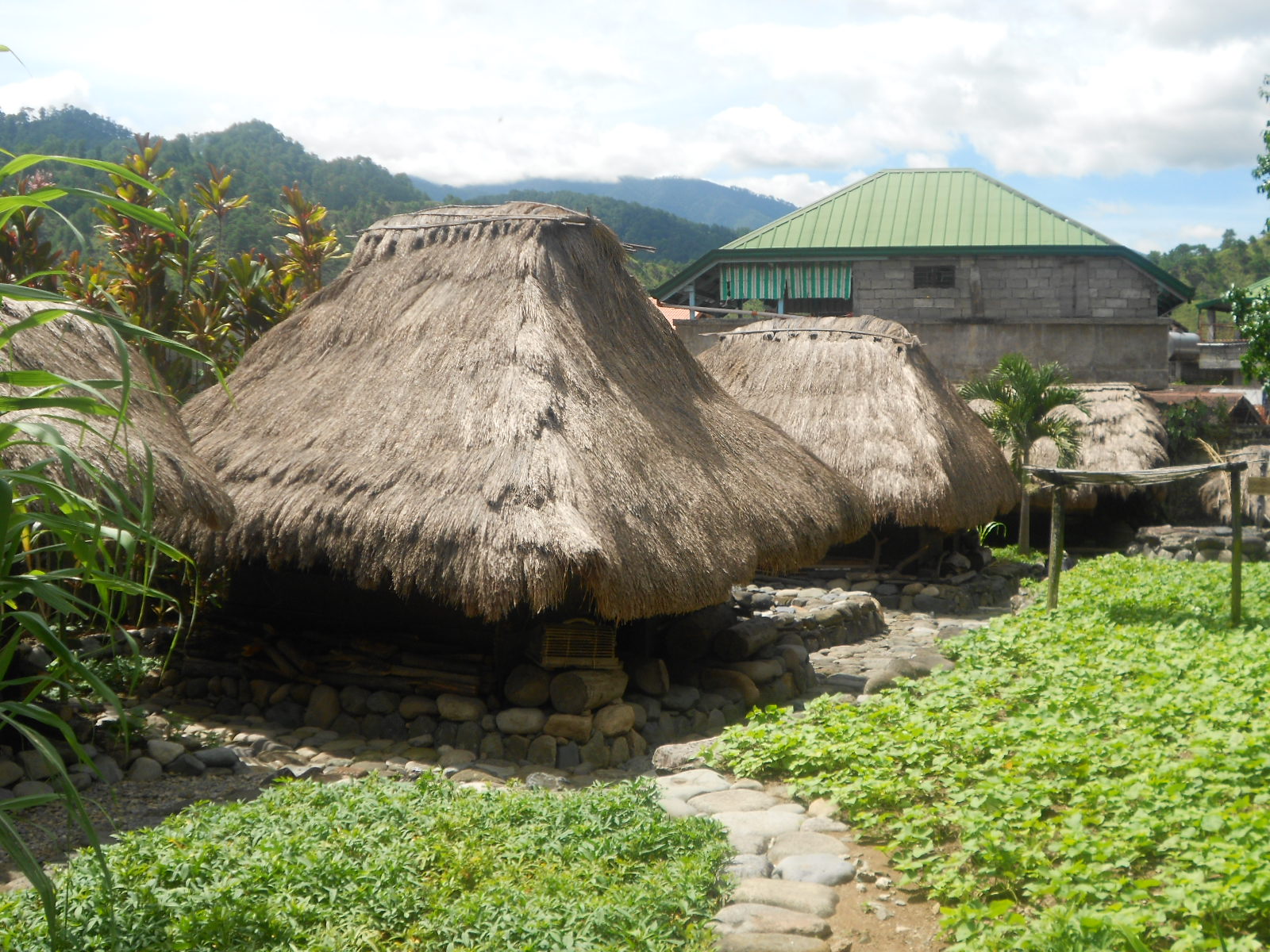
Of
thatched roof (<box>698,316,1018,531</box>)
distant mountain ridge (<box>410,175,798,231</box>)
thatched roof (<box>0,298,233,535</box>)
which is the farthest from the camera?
distant mountain ridge (<box>410,175,798,231</box>)

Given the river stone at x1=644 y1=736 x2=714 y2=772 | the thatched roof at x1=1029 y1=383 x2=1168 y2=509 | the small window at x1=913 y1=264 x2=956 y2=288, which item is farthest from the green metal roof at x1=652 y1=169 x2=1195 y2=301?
the river stone at x1=644 y1=736 x2=714 y2=772

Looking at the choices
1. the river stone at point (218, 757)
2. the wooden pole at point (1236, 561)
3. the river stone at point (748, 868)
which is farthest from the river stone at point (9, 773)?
the wooden pole at point (1236, 561)

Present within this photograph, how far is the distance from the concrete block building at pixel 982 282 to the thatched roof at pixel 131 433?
14.0 metres

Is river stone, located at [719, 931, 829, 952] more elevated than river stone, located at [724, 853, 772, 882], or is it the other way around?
river stone, located at [719, 931, 829, 952]

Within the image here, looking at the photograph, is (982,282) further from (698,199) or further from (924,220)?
(698,199)

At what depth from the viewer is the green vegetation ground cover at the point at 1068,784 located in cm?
331

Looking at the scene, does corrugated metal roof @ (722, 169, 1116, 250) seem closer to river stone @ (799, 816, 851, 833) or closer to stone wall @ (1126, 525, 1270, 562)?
stone wall @ (1126, 525, 1270, 562)

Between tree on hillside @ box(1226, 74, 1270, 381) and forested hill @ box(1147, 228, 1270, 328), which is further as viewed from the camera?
forested hill @ box(1147, 228, 1270, 328)

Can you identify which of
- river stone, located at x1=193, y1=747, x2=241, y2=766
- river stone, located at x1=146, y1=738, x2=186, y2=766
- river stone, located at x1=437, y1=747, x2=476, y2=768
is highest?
river stone, located at x1=146, y1=738, x2=186, y2=766

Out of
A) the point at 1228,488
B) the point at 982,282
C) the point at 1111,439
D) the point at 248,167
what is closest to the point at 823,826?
the point at 1111,439

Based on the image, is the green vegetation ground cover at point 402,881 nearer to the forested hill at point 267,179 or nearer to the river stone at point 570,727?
the river stone at point 570,727

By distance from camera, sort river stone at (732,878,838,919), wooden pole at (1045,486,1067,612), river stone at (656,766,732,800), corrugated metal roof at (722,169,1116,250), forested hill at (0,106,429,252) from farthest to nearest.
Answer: forested hill at (0,106,429,252)
corrugated metal roof at (722,169,1116,250)
wooden pole at (1045,486,1067,612)
river stone at (656,766,732,800)
river stone at (732,878,838,919)

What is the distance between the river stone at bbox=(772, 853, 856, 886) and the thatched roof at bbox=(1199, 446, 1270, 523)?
16.6 meters

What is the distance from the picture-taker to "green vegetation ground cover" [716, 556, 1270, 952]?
10.9ft
